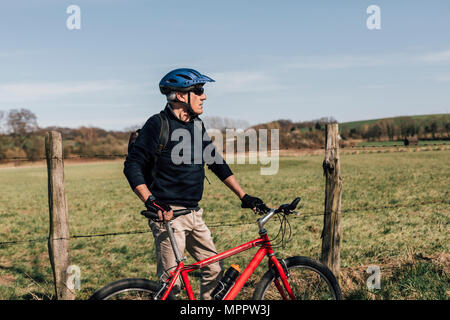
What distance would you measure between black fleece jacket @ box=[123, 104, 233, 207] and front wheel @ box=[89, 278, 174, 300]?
81cm

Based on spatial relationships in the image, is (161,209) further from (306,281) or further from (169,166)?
(306,281)

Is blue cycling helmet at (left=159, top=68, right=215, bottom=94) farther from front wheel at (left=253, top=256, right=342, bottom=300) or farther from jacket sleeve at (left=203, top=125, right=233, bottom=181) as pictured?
front wheel at (left=253, top=256, right=342, bottom=300)

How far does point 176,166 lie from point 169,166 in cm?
6

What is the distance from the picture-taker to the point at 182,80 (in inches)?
136

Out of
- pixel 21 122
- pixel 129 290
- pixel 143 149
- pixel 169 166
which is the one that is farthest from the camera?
pixel 21 122

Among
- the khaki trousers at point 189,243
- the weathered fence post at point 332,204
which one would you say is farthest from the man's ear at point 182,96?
the weathered fence post at point 332,204

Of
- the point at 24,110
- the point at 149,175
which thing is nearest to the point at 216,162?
the point at 149,175

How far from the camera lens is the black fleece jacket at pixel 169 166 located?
3.27 metres

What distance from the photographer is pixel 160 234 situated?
134 inches

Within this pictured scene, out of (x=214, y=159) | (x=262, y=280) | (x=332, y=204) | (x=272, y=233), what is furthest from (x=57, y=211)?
(x=272, y=233)

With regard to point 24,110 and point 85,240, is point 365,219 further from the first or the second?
point 24,110

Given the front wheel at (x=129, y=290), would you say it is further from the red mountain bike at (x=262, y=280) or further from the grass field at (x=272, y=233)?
the grass field at (x=272, y=233)

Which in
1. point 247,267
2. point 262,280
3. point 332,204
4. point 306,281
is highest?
point 332,204

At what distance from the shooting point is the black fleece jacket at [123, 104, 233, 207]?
10.7ft
